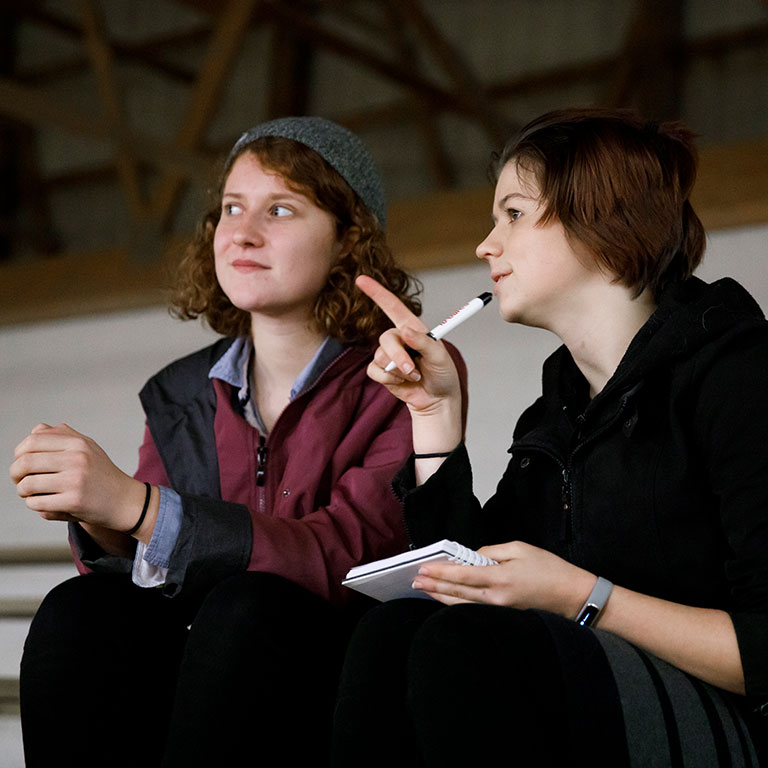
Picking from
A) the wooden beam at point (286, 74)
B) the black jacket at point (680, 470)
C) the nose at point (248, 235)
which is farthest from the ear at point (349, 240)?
the wooden beam at point (286, 74)

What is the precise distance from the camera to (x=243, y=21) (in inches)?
158

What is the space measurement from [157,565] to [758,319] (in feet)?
2.27

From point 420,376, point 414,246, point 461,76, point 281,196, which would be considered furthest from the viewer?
point 461,76

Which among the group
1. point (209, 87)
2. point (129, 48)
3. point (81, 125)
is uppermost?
point (129, 48)

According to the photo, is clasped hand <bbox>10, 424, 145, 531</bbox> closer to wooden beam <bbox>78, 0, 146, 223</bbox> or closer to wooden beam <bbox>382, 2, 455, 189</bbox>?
wooden beam <bbox>78, 0, 146, 223</bbox>

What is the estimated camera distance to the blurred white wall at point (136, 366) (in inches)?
126

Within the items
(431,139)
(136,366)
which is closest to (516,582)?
(136,366)

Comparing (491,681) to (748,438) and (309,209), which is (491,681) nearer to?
(748,438)

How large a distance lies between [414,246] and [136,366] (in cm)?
109

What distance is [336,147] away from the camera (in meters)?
1.52

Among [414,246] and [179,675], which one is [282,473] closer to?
[179,675]

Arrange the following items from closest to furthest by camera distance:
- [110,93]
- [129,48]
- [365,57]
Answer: [110,93] → [365,57] → [129,48]

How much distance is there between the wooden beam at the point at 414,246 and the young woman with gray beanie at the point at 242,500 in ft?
5.05

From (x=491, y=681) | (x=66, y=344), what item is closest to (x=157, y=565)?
(x=491, y=681)
